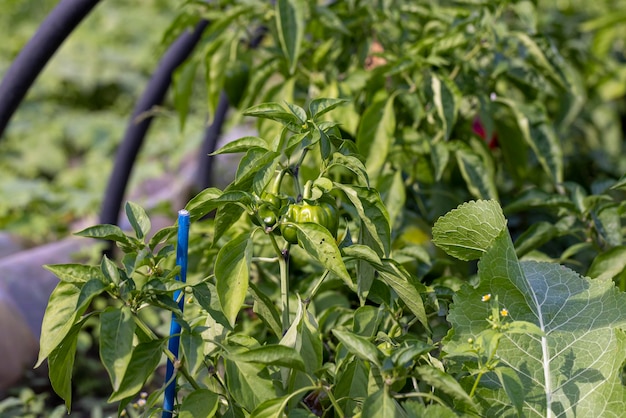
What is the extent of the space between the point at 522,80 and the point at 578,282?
29.6 inches

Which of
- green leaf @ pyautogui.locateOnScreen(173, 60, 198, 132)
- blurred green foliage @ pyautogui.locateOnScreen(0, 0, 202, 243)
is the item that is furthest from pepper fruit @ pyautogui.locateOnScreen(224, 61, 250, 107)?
blurred green foliage @ pyautogui.locateOnScreen(0, 0, 202, 243)

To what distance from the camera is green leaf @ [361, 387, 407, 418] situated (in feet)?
2.42

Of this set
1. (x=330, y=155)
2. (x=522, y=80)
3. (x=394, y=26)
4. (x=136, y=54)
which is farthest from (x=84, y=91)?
(x=330, y=155)

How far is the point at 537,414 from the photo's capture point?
35.2 inches

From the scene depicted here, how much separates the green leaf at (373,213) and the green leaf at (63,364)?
1.10ft

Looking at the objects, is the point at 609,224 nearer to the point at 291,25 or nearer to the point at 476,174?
the point at 476,174

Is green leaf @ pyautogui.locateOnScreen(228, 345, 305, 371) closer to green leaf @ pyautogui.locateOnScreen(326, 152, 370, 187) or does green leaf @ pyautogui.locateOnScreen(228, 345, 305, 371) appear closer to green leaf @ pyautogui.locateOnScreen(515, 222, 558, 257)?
green leaf @ pyautogui.locateOnScreen(326, 152, 370, 187)

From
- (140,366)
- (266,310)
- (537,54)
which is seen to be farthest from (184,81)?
(140,366)

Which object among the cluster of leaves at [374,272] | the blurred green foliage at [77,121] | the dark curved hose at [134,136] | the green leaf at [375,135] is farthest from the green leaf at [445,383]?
the blurred green foliage at [77,121]

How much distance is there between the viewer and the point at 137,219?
896 mm

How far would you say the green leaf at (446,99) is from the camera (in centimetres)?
141

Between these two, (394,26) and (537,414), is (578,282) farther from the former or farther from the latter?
(394,26)

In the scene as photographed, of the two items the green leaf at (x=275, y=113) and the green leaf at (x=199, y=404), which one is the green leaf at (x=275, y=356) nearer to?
the green leaf at (x=199, y=404)

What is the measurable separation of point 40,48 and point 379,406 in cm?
98
